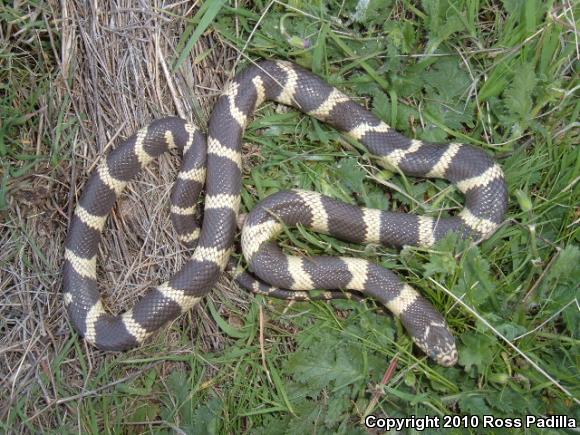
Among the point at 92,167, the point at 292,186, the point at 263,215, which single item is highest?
the point at 292,186

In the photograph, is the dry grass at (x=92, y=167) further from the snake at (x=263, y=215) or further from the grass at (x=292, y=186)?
the snake at (x=263, y=215)

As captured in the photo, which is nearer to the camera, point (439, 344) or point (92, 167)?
point (439, 344)

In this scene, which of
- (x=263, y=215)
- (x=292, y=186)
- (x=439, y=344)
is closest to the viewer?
(x=439, y=344)

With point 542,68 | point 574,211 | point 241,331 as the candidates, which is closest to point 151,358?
point 241,331

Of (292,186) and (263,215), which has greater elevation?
(292,186)

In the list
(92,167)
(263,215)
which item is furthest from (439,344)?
(92,167)

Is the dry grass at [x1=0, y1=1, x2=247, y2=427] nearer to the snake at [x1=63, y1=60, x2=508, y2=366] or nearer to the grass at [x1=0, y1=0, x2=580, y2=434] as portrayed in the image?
the grass at [x1=0, y1=0, x2=580, y2=434]

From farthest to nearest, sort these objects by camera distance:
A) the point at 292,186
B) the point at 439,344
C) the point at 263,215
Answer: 1. the point at 292,186
2. the point at 263,215
3. the point at 439,344

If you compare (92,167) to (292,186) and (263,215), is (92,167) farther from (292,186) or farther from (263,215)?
(292,186)
